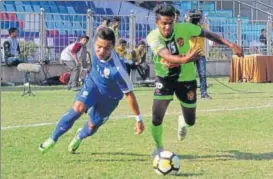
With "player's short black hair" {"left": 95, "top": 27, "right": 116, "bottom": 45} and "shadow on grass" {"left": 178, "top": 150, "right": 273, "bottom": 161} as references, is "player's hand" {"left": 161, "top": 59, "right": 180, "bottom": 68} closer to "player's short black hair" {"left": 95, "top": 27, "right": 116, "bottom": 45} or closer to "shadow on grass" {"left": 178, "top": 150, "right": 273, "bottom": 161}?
"player's short black hair" {"left": 95, "top": 27, "right": 116, "bottom": 45}

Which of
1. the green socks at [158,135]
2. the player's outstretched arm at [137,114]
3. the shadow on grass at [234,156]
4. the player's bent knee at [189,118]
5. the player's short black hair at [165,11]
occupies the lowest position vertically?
the shadow on grass at [234,156]

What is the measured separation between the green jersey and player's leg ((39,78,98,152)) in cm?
86

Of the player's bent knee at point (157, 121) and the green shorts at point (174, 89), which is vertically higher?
the green shorts at point (174, 89)

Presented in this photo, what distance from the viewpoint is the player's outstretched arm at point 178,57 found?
24.7 feet

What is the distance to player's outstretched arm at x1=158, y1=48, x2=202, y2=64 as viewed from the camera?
7.52 m

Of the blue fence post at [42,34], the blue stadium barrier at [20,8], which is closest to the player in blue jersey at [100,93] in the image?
the blue fence post at [42,34]

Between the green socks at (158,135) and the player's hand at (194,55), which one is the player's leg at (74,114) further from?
the player's hand at (194,55)

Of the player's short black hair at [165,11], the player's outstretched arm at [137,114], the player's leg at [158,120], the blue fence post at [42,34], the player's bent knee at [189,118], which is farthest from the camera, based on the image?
the blue fence post at [42,34]

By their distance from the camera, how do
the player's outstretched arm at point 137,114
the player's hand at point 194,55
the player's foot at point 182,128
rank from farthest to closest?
the player's foot at point 182,128
the player's outstretched arm at point 137,114
the player's hand at point 194,55

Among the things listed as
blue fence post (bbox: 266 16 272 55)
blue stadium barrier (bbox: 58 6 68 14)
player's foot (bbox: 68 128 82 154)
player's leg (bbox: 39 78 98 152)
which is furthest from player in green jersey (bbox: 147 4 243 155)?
blue stadium barrier (bbox: 58 6 68 14)

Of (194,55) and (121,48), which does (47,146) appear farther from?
(121,48)

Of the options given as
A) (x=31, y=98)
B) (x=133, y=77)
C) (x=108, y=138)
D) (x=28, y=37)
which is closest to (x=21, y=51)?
(x=28, y=37)

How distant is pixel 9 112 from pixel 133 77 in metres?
8.98

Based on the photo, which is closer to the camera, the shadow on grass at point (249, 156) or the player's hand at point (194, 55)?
the player's hand at point (194, 55)
